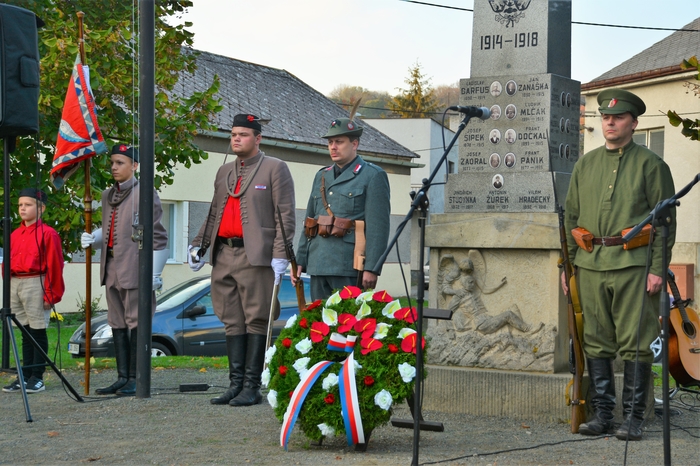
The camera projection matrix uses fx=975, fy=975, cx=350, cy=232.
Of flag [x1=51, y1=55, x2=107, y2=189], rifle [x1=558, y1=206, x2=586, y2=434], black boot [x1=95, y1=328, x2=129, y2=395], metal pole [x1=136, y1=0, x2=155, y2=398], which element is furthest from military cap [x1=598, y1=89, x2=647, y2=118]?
black boot [x1=95, y1=328, x2=129, y2=395]

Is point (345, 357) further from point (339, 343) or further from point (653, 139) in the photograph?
point (653, 139)

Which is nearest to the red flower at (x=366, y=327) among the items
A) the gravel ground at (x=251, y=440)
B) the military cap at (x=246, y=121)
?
the gravel ground at (x=251, y=440)

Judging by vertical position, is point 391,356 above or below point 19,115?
below

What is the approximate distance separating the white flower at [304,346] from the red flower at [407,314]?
0.53 m

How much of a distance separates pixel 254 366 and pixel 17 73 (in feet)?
8.99

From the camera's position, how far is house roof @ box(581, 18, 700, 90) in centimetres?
2508

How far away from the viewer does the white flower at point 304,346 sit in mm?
5625

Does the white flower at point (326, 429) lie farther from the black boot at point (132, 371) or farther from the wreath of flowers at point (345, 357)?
the black boot at point (132, 371)

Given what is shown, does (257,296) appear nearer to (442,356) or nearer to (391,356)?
(442,356)

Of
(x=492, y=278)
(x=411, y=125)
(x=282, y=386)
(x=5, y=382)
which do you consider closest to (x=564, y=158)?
(x=492, y=278)

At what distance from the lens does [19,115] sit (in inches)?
276

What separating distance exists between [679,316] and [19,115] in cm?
501

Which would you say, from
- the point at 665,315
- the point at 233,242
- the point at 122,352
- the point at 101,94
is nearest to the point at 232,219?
the point at 233,242

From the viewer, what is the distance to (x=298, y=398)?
5402mm
